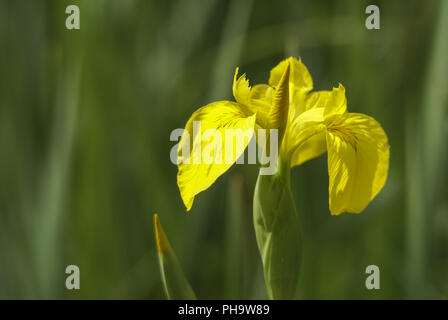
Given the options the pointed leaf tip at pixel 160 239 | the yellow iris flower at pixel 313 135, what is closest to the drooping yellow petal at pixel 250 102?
the yellow iris flower at pixel 313 135

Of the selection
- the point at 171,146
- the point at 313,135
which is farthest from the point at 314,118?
the point at 171,146

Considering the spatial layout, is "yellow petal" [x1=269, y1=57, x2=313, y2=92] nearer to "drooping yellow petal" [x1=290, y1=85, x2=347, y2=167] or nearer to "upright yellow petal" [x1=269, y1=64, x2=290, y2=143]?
"drooping yellow petal" [x1=290, y1=85, x2=347, y2=167]

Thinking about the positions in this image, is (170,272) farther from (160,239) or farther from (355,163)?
(355,163)

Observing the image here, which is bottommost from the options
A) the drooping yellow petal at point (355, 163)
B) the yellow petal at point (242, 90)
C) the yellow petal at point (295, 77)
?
the drooping yellow petal at point (355, 163)

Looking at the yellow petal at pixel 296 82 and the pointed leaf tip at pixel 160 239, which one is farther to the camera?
the yellow petal at pixel 296 82

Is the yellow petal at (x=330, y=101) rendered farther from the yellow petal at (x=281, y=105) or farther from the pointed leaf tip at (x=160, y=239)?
the pointed leaf tip at (x=160, y=239)

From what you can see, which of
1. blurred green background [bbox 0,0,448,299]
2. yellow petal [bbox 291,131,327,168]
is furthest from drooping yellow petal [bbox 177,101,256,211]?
blurred green background [bbox 0,0,448,299]
